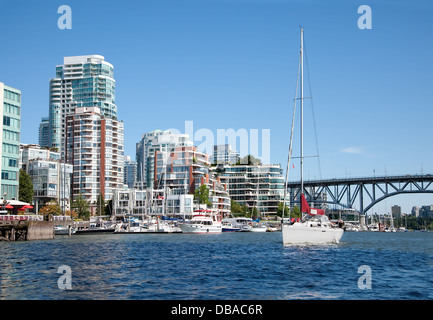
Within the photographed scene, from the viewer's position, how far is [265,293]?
23.4m

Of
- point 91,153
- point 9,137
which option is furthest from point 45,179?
point 9,137

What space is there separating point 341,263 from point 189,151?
13536 centimetres

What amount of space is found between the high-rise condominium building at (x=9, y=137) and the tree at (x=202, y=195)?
2877 inches

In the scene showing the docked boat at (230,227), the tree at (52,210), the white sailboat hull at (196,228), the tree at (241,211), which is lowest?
the docked boat at (230,227)

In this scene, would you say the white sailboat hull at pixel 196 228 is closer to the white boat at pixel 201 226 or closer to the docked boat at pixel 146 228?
the white boat at pixel 201 226

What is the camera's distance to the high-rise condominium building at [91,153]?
17800 centimetres

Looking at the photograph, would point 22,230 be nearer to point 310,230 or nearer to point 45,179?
point 310,230

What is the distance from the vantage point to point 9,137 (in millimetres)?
87062

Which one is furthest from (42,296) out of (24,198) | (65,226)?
(24,198)

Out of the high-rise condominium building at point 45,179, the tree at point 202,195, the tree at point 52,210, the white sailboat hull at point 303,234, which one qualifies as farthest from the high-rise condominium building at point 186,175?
the white sailboat hull at point 303,234

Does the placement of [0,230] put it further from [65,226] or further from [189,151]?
[189,151]

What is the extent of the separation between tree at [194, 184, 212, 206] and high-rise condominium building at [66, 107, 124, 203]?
3925 centimetres

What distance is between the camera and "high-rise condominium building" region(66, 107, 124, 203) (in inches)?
7008
